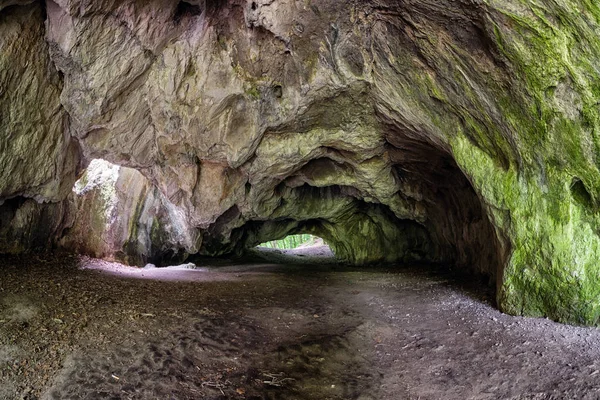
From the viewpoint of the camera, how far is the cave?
425cm

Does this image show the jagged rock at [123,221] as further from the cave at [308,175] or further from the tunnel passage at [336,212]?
the cave at [308,175]

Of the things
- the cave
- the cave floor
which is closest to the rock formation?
the cave

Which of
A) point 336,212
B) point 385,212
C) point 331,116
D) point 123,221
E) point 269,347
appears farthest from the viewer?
point 385,212

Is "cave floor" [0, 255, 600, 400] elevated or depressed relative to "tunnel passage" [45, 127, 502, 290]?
depressed

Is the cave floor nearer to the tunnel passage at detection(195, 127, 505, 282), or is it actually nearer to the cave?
the cave

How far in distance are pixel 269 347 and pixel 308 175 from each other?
657 centimetres

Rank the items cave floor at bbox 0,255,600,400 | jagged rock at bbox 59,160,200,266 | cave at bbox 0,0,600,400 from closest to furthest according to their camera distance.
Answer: cave floor at bbox 0,255,600,400 → cave at bbox 0,0,600,400 → jagged rock at bbox 59,160,200,266

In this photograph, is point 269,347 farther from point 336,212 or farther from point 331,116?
point 336,212

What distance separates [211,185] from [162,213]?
3.56 metres

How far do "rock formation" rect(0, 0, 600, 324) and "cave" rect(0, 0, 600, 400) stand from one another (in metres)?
0.03

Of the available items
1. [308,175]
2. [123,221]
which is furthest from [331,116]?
[123,221]

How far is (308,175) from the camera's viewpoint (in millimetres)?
11062

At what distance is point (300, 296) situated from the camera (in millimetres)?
7492

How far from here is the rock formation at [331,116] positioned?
496 centimetres
